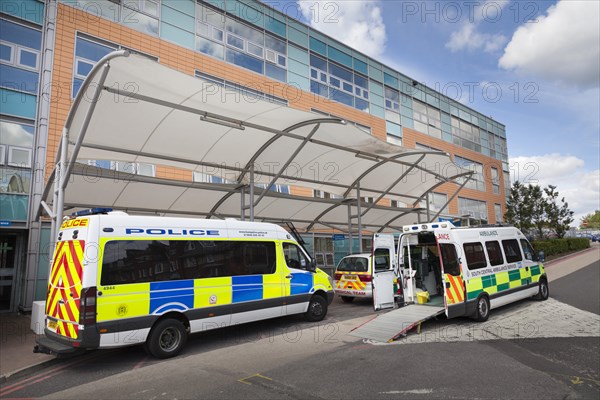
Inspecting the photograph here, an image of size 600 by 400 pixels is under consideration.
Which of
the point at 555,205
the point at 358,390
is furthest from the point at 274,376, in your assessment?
the point at 555,205

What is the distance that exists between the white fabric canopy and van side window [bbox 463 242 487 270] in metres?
4.24

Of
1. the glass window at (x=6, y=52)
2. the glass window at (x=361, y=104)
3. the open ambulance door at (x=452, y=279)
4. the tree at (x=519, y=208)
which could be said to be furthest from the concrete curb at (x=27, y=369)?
the tree at (x=519, y=208)

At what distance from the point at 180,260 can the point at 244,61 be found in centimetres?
1362

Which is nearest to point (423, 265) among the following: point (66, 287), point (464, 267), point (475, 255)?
point (475, 255)

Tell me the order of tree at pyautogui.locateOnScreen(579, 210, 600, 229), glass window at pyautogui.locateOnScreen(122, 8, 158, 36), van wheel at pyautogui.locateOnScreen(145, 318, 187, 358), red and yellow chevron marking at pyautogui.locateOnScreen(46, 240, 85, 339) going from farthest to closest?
1. tree at pyautogui.locateOnScreen(579, 210, 600, 229)
2. glass window at pyautogui.locateOnScreen(122, 8, 158, 36)
3. van wheel at pyautogui.locateOnScreen(145, 318, 187, 358)
4. red and yellow chevron marking at pyautogui.locateOnScreen(46, 240, 85, 339)

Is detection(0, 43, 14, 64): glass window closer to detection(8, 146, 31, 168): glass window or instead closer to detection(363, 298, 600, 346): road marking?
detection(8, 146, 31, 168): glass window

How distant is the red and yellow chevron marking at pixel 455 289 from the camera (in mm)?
8406

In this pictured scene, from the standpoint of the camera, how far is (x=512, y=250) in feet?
35.0

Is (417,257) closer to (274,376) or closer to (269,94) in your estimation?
(274,376)

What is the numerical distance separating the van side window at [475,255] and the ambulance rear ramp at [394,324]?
1.32m

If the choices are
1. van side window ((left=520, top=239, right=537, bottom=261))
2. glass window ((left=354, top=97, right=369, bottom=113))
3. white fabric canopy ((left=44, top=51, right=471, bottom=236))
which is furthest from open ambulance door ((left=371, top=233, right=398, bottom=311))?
glass window ((left=354, top=97, right=369, bottom=113))

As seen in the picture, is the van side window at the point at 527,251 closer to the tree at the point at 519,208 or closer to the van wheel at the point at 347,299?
the van wheel at the point at 347,299

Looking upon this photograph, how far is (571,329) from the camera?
8148mm

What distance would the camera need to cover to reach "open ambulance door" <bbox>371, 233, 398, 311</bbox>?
10.1 metres
